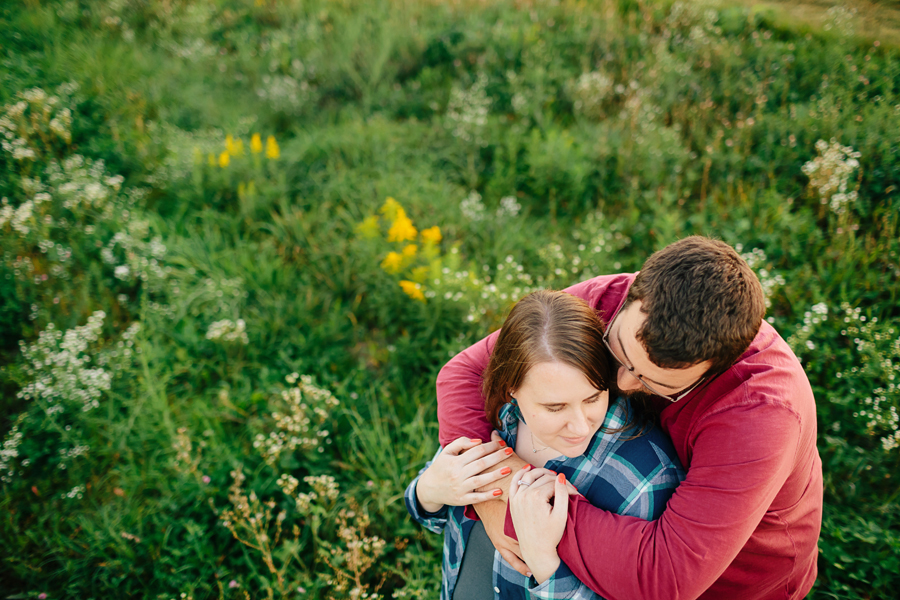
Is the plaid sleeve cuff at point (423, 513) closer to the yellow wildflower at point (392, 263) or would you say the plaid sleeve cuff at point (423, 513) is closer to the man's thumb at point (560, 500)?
the man's thumb at point (560, 500)

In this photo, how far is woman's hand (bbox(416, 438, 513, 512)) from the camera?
1804 millimetres

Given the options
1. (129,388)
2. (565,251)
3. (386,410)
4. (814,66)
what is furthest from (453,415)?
(814,66)

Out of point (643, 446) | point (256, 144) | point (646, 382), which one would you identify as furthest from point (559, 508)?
point (256, 144)

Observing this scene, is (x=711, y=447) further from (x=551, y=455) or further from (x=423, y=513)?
(x=423, y=513)

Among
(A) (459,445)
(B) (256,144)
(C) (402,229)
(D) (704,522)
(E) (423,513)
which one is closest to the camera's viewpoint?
(D) (704,522)

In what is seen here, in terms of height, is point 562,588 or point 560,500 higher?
point 560,500

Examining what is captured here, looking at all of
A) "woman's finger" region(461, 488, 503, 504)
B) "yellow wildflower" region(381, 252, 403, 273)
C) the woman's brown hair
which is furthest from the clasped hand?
"yellow wildflower" region(381, 252, 403, 273)

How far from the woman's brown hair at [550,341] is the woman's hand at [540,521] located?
1.20ft

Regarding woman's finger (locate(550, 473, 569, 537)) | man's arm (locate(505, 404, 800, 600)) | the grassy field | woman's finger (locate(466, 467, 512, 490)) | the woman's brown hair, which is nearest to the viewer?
man's arm (locate(505, 404, 800, 600))

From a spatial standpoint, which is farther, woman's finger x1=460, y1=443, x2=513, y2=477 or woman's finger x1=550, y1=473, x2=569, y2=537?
woman's finger x1=460, y1=443, x2=513, y2=477

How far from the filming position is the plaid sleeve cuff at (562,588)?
1582mm

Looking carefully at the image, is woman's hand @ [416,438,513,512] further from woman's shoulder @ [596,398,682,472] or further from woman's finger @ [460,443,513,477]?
woman's shoulder @ [596,398,682,472]

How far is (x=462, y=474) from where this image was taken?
1.81 meters

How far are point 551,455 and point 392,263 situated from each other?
2067 millimetres
